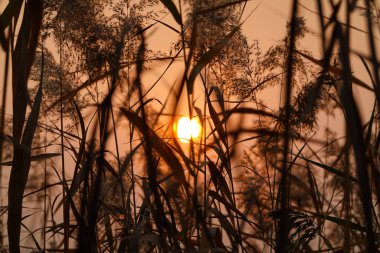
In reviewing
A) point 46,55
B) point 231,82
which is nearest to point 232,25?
point 231,82

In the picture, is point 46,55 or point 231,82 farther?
point 46,55

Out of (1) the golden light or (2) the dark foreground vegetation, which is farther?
(1) the golden light

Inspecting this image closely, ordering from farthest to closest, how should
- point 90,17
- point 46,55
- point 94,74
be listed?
1. point 46,55
2. point 90,17
3. point 94,74

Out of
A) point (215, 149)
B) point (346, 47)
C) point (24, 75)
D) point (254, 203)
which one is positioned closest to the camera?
point (346, 47)

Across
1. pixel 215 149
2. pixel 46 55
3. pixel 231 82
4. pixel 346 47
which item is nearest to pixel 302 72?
Answer: pixel 231 82

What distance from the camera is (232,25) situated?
2238mm

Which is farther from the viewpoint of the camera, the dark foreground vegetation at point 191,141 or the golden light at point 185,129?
the golden light at point 185,129

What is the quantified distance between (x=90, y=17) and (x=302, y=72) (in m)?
0.93

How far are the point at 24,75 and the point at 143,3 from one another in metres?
Answer: 1.11

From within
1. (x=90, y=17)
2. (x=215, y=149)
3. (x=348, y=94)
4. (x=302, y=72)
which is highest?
(x=90, y=17)

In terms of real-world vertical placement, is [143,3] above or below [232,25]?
above

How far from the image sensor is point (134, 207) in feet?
7.08

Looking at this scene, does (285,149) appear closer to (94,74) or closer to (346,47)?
(346,47)

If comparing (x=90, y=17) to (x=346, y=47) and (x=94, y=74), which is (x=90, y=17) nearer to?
(x=94, y=74)
